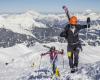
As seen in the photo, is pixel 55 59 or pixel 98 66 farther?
pixel 55 59

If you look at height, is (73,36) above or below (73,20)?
below

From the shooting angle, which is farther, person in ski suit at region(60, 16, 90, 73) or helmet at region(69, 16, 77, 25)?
person in ski suit at region(60, 16, 90, 73)

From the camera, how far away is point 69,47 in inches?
685

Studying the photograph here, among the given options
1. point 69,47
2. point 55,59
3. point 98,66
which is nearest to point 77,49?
point 69,47

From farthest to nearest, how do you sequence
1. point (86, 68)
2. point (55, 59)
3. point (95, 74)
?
1. point (55, 59)
2. point (86, 68)
3. point (95, 74)

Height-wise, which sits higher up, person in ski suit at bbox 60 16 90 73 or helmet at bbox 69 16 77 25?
helmet at bbox 69 16 77 25

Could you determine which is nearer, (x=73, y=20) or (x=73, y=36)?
(x=73, y=20)

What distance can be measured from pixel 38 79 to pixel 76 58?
2428 millimetres

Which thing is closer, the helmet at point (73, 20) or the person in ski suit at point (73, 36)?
the helmet at point (73, 20)

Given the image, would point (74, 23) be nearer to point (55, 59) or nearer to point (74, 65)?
point (74, 65)

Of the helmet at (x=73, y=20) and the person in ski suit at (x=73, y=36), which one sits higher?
the helmet at (x=73, y=20)

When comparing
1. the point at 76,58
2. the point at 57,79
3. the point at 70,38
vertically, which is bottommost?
the point at 57,79

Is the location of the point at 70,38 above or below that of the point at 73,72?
above

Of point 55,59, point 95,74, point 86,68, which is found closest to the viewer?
point 95,74
